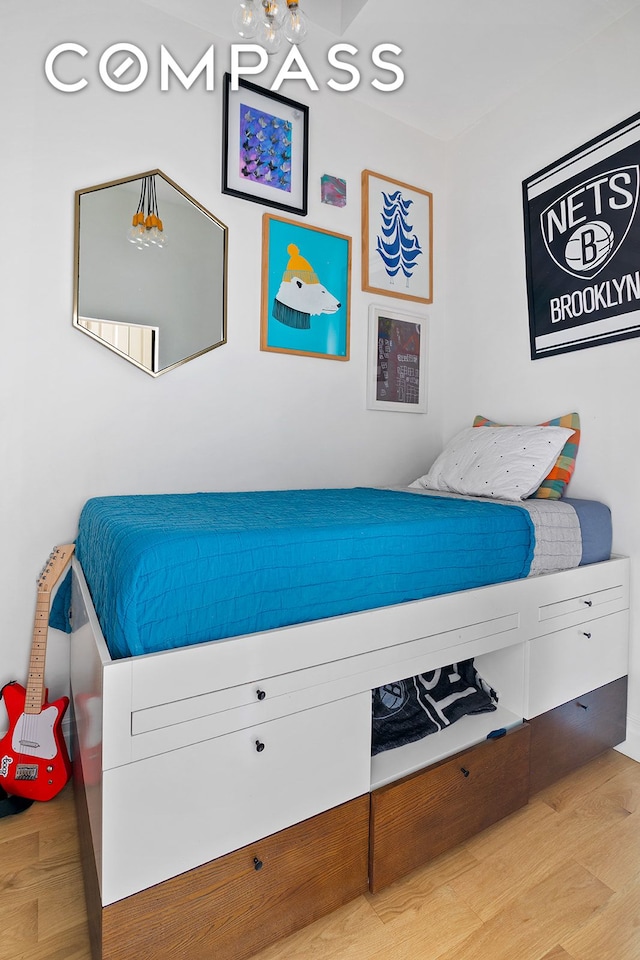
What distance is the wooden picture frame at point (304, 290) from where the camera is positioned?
212 cm

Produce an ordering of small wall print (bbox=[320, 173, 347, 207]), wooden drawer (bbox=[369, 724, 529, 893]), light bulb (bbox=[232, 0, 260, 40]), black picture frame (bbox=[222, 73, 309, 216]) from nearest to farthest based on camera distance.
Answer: wooden drawer (bbox=[369, 724, 529, 893])
light bulb (bbox=[232, 0, 260, 40])
black picture frame (bbox=[222, 73, 309, 216])
small wall print (bbox=[320, 173, 347, 207])

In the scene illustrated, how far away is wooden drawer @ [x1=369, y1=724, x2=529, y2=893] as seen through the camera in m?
1.12

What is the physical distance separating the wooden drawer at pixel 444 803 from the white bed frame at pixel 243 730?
0.03m

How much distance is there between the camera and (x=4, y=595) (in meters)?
1.67

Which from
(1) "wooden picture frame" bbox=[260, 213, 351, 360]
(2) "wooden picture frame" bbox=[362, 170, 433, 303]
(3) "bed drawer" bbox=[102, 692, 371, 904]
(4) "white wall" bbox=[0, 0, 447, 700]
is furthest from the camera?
(2) "wooden picture frame" bbox=[362, 170, 433, 303]

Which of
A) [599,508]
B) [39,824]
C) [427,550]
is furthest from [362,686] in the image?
[599,508]

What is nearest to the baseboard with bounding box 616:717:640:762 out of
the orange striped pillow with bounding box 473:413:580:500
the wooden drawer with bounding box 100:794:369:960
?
the orange striped pillow with bounding box 473:413:580:500

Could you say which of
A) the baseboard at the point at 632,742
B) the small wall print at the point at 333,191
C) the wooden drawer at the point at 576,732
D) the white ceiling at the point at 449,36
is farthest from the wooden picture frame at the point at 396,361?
the baseboard at the point at 632,742

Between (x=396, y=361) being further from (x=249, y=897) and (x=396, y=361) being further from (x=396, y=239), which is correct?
(x=249, y=897)

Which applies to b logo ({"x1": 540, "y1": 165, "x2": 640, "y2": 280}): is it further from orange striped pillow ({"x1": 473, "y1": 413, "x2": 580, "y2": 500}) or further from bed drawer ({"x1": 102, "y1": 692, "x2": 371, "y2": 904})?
bed drawer ({"x1": 102, "y1": 692, "x2": 371, "y2": 904})

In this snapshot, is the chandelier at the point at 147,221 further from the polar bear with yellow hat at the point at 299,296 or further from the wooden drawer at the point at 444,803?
the wooden drawer at the point at 444,803

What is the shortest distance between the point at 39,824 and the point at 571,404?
2233 mm

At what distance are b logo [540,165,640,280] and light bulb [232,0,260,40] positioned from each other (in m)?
1.32

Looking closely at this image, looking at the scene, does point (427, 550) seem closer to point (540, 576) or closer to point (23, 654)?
point (540, 576)
